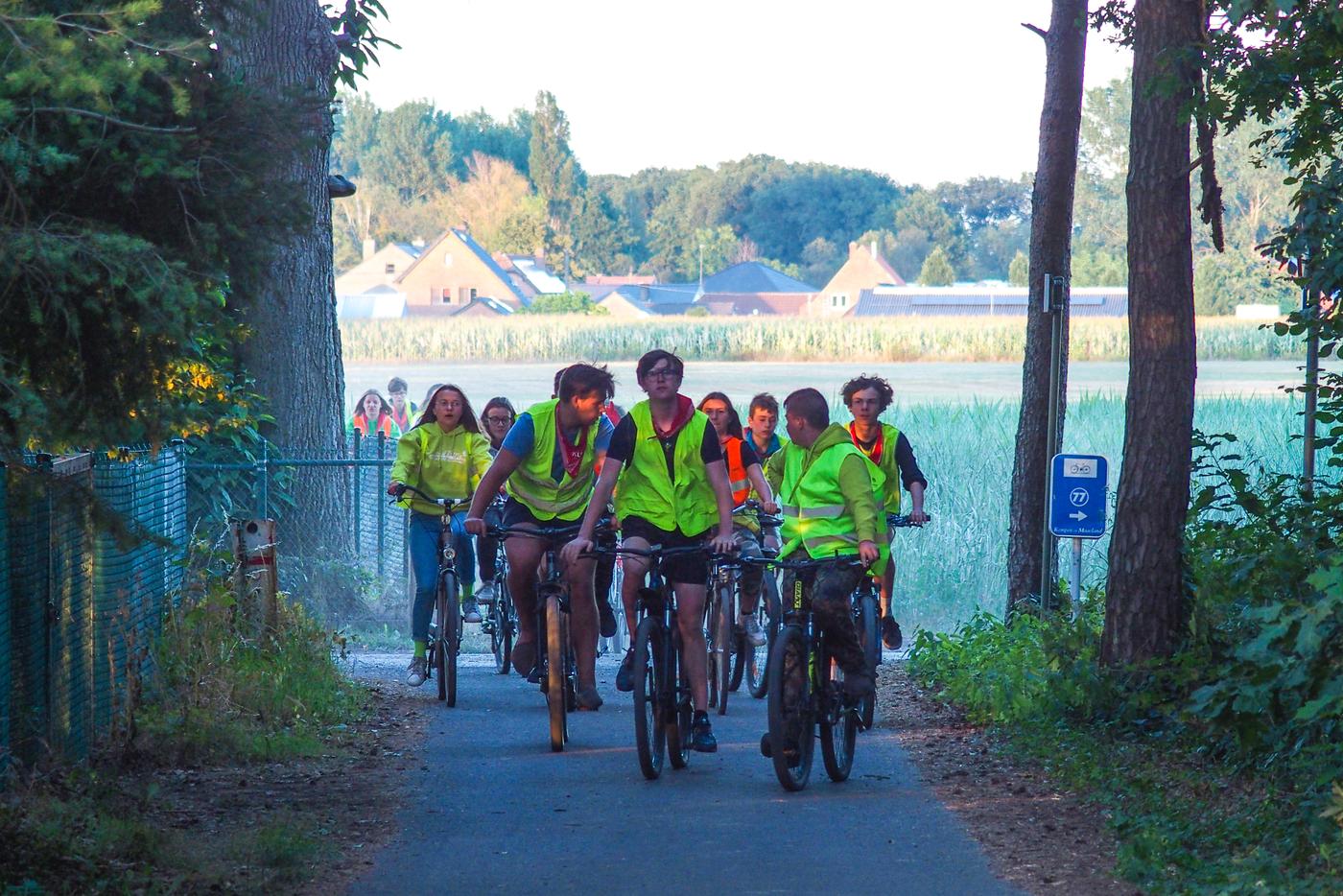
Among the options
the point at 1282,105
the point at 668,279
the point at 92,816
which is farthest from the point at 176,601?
the point at 668,279

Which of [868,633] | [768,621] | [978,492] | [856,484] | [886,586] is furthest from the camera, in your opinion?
[978,492]

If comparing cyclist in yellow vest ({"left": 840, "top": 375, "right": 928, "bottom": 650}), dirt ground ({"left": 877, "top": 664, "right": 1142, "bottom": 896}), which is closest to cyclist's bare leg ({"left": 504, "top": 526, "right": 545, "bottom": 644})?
dirt ground ({"left": 877, "top": 664, "right": 1142, "bottom": 896})

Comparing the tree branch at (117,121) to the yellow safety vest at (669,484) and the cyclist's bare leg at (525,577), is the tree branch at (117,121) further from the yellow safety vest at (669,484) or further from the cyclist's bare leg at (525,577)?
the cyclist's bare leg at (525,577)

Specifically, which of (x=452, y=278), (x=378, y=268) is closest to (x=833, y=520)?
(x=452, y=278)

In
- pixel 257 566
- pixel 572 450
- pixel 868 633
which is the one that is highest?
pixel 572 450

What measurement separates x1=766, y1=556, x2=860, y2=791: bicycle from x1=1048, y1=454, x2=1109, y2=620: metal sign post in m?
2.85

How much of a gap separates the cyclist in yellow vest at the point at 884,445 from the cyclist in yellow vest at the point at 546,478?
2.36 m

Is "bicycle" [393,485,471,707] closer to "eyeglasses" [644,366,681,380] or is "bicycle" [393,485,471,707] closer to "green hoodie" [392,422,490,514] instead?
"green hoodie" [392,422,490,514]

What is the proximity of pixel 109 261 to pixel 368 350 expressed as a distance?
49.0 meters

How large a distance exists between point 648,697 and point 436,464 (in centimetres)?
366

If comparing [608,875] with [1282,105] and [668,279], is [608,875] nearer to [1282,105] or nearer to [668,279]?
[1282,105]

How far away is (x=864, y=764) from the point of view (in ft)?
29.3

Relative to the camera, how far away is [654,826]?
727cm

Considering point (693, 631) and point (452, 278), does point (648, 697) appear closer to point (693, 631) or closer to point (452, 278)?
point (693, 631)
